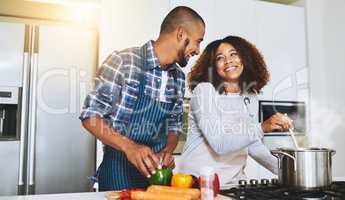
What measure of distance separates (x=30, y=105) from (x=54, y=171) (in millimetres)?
365

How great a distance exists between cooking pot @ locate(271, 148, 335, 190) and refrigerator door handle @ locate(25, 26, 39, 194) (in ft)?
4.17

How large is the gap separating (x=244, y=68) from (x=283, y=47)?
0.46 m

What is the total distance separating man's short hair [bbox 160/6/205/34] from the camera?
1868 millimetres

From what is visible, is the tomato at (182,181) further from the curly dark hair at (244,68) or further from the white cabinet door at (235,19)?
the white cabinet door at (235,19)

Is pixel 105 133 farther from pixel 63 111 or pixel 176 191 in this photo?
pixel 63 111

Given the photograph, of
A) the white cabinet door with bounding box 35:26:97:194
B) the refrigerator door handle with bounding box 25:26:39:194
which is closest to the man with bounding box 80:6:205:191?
the white cabinet door with bounding box 35:26:97:194

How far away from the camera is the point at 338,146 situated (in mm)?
2361

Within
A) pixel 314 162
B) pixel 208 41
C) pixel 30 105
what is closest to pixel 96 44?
pixel 30 105

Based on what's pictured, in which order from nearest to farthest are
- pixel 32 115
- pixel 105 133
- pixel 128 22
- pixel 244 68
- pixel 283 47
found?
pixel 105 133 → pixel 32 115 → pixel 128 22 → pixel 244 68 → pixel 283 47

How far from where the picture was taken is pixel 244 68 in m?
2.11

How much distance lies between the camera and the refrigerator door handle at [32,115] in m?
1.76

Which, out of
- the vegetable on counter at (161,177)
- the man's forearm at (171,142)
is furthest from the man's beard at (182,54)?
the vegetable on counter at (161,177)

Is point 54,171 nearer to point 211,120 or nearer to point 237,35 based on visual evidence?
point 211,120

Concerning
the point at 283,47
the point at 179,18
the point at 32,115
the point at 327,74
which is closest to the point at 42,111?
the point at 32,115
